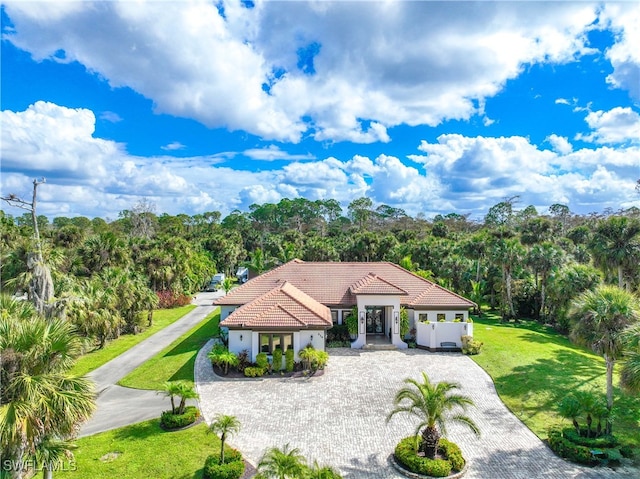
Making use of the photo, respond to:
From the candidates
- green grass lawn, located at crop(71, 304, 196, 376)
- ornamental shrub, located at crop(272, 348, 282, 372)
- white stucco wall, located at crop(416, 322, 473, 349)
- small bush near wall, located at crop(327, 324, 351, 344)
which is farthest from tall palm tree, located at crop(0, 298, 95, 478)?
white stucco wall, located at crop(416, 322, 473, 349)

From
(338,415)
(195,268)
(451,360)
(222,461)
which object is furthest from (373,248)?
(222,461)

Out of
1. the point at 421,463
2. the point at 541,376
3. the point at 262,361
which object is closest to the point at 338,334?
the point at 262,361

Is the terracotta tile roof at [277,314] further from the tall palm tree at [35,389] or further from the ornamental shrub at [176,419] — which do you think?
the tall palm tree at [35,389]

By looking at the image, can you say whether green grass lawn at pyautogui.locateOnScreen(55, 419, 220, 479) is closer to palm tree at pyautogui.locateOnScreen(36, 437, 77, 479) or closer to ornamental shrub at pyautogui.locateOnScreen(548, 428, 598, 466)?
palm tree at pyautogui.locateOnScreen(36, 437, 77, 479)

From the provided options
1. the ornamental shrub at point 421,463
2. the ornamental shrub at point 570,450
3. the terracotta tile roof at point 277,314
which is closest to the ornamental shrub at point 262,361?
the terracotta tile roof at point 277,314

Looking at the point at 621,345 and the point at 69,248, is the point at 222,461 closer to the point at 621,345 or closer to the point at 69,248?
the point at 621,345

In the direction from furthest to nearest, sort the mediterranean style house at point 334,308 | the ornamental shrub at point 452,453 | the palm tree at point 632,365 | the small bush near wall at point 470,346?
Result: the small bush near wall at point 470,346, the mediterranean style house at point 334,308, the ornamental shrub at point 452,453, the palm tree at point 632,365

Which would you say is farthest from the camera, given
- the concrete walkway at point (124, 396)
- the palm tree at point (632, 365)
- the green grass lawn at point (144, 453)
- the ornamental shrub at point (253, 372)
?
the ornamental shrub at point (253, 372)
